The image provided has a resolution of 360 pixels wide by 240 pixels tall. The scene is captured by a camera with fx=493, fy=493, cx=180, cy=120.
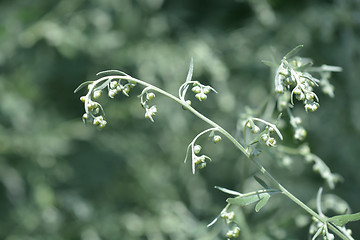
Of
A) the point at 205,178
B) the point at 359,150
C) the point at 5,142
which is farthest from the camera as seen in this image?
the point at 205,178

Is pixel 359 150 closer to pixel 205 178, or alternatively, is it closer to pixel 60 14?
pixel 205 178

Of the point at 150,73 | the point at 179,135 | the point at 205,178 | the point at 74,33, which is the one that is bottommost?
the point at 205,178

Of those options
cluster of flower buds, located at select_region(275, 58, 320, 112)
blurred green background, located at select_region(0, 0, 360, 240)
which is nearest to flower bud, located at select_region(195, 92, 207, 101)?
cluster of flower buds, located at select_region(275, 58, 320, 112)

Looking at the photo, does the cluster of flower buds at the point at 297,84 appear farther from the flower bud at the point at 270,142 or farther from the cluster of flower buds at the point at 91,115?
the cluster of flower buds at the point at 91,115

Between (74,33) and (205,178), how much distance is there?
92 centimetres

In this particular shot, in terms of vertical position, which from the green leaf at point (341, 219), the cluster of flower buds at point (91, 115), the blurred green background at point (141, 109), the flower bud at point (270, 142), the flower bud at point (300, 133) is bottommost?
the blurred green background at point (141, 109)

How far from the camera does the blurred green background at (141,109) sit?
1.87m

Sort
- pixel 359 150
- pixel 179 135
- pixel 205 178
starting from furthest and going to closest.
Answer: pixel 205 178
pixel 179 135
pixel 359 150

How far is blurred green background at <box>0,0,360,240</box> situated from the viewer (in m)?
1.87

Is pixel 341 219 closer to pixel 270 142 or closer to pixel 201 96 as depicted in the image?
pixel 270 142

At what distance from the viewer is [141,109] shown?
2.10 m

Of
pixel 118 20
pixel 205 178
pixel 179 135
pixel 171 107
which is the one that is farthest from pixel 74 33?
pixel 205 178

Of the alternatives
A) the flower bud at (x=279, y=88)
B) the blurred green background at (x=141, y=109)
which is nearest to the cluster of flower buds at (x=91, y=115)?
the flower bud at (x=279, y=88)

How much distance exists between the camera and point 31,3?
6.91 feet
